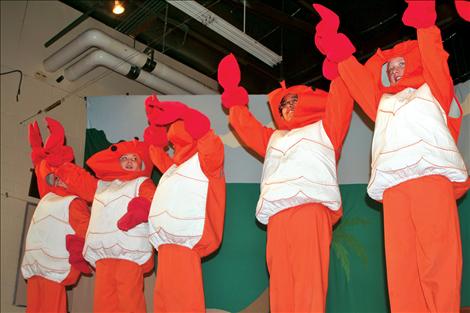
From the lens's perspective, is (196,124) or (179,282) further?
(196,124)

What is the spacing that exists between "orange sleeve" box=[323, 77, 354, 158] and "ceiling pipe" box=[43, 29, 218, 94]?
2.51 meters

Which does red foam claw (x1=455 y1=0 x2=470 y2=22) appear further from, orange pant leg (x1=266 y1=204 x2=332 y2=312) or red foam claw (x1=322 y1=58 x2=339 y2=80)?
orange pant leg (x1=266 y1=204 x2=332 y2=312)

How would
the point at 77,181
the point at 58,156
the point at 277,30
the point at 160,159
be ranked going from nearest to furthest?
1. the point at 160,159
2. the point at 77,181
3. the point at 58,156
4. the point at 277,30

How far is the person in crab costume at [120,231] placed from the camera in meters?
3.54

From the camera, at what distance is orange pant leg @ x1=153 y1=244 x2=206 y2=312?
10.5 feet

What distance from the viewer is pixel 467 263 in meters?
3.58

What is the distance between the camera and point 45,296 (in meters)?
3.85

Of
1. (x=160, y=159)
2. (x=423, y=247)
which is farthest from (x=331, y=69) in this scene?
(x=160, y=159)

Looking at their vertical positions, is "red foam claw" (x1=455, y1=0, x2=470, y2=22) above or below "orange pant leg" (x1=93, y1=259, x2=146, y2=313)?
above

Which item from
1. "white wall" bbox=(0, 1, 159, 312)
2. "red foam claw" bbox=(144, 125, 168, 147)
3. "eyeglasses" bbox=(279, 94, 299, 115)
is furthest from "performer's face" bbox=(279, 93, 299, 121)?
"white wall" bbox=(0, 1, 159, 312)

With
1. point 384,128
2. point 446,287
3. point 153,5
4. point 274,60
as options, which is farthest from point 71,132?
point 446,287

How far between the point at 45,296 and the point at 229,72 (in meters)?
1.84

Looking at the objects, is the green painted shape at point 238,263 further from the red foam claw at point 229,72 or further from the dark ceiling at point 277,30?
the dark ceiling at point 277,30

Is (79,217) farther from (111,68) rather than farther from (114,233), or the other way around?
(111,68)
